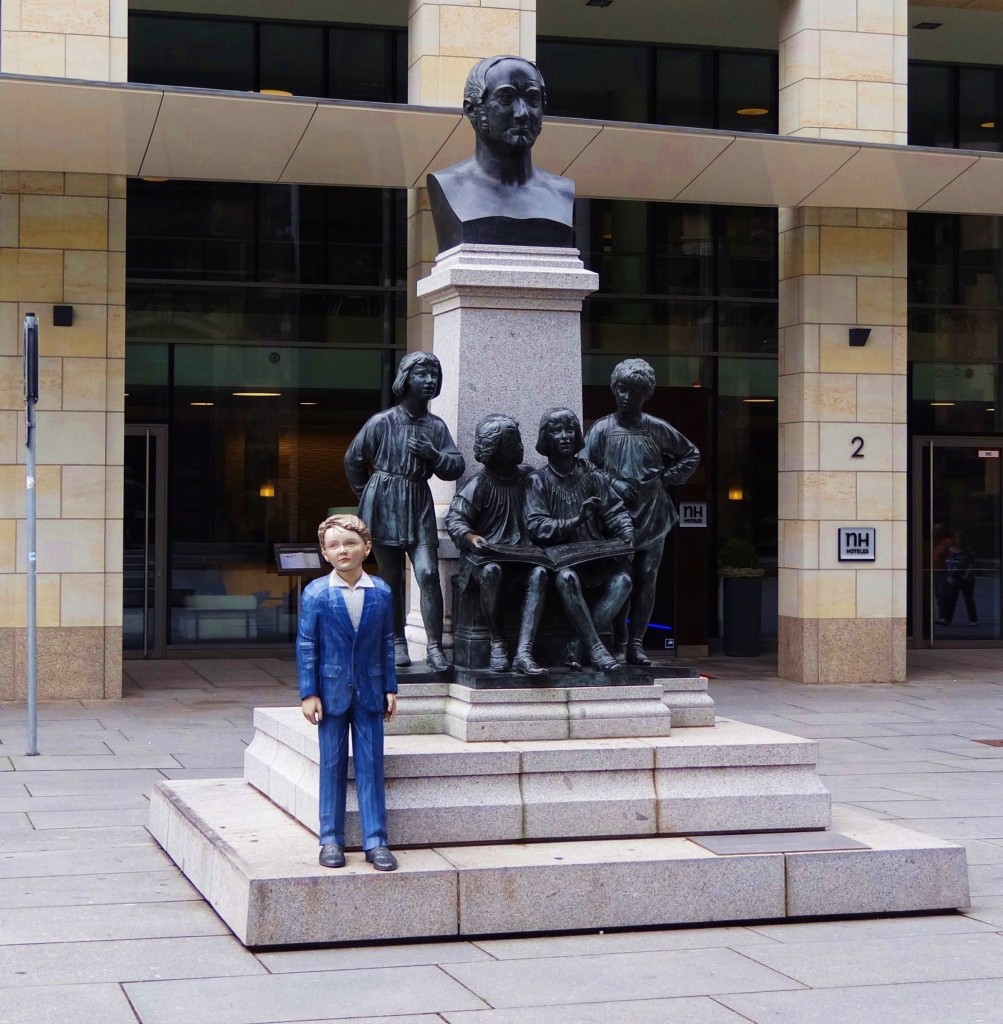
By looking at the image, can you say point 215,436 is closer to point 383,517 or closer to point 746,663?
point 746,663

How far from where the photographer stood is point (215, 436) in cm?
1848

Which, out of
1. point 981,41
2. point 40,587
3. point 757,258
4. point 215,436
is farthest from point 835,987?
point 981,41

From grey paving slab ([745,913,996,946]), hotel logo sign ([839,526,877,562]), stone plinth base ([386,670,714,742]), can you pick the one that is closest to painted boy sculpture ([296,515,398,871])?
stone plinth base ([386,670,714,742])

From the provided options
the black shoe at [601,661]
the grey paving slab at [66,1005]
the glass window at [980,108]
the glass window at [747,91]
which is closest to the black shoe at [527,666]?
the black shoe at [601,661]

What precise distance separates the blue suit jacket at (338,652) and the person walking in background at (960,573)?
15.4 meters

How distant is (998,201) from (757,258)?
405 centimetres

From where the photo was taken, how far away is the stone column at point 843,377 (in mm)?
16422

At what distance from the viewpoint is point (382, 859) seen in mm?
6750

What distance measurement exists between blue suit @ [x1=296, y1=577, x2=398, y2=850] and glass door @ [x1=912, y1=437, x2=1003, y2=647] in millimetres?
15059

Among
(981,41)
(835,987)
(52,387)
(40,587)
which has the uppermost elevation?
(981,41)

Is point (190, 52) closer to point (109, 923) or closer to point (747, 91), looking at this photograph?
point (747, 91)

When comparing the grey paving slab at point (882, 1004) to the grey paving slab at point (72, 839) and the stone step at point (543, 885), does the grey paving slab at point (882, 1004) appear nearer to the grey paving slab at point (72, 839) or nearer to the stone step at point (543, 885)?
the stone step at point (543, 885)

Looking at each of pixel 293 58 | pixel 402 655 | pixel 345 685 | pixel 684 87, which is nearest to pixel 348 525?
pixel 345 685

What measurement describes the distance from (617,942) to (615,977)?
541mm
